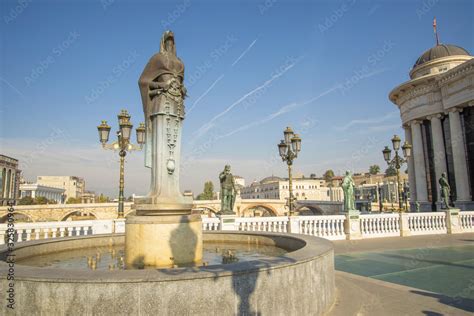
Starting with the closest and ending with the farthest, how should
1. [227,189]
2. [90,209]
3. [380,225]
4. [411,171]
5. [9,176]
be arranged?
1. [227,189]
2. [380,225]
3. [9,176]
4. [411,171]
5. [90,209]

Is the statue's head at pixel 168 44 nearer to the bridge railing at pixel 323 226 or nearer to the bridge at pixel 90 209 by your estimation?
the bridge railing at pixel 323 226

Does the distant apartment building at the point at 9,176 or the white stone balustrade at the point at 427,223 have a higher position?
the distant apartment building at the point at 9,176

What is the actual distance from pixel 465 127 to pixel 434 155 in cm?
347

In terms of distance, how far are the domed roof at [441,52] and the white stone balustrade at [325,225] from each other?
1919 cm

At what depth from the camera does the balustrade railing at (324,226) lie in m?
14.0

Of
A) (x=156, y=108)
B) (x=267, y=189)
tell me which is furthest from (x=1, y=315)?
(x=267, y=189)

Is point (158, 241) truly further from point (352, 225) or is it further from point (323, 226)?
point (352, 225)

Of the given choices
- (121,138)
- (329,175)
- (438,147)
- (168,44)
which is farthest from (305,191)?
(168,44)

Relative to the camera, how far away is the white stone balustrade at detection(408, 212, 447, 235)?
53.2 feet

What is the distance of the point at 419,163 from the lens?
29312mm

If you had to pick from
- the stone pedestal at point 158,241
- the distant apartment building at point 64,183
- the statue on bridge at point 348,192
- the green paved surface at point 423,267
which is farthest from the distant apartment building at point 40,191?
the stone pedestal at point 158,241

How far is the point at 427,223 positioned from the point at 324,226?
673cm

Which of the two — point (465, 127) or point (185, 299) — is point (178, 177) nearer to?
point (185, 299)

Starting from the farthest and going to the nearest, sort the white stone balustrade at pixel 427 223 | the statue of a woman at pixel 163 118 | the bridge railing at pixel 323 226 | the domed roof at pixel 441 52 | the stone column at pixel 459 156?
the domed roof at pixel 441 52
the stone column at pixel 459 156
the white stone balustrade at pixel 427 223
the bridge railing at pixel 323 226
the statue of a woman at pixel 163 118
